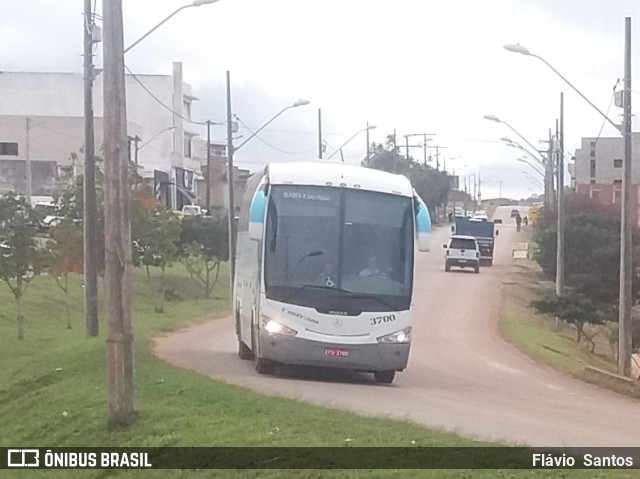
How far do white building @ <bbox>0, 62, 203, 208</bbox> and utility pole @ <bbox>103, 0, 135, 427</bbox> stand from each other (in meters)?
61.4

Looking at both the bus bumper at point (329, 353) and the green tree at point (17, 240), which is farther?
the green tree at point (17, 240)

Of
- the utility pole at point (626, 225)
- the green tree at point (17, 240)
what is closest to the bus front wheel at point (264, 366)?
the utility pole at point (626, 225)

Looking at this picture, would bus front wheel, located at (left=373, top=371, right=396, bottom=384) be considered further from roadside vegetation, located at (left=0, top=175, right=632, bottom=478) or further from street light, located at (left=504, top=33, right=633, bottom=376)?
street light, located at (left=504, top=33, right=633, bottom=376)

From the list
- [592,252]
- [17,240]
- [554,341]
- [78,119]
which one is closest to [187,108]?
[78,119]

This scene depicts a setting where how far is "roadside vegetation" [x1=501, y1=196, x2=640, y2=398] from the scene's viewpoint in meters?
29.3

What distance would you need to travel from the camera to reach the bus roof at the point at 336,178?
18.1 meters

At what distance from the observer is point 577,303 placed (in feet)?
128

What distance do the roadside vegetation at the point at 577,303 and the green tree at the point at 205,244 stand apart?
38.2 ft

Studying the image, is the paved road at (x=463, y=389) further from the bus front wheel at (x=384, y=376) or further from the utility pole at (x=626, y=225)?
the utility pole at (x=626, y=225)

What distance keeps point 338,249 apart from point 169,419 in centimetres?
507

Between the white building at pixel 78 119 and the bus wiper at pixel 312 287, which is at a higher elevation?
the white building at pixel 78 119

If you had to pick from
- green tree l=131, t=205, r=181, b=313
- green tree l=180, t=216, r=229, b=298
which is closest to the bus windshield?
green tree l=131, t=205, r=181, b=313

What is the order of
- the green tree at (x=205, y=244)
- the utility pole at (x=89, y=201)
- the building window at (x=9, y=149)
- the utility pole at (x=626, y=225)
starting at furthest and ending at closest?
1. the building window at (x=9, y=149)
2. the green tree at (x=205, y=244)
3. the utility pole at (x=626, y=225)
4. the utility pole at (x=89, y=201)

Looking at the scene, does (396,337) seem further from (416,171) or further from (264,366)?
(416,171)
